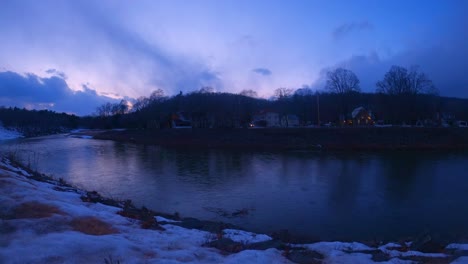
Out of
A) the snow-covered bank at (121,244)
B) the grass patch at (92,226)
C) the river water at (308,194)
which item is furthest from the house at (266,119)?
the grass patch at (92,226)

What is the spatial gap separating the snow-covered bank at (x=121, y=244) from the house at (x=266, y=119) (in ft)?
251

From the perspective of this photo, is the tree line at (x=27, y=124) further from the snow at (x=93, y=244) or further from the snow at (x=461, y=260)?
the snow at (x=461, y=260)

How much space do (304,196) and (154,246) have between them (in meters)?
10.7

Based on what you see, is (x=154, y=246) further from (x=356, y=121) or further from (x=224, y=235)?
(x=356, y=121)

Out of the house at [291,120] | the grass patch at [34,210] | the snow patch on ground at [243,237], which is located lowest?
the snow patch on ground at [243,237]

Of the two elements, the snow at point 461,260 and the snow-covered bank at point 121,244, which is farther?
the snow at point 461,260

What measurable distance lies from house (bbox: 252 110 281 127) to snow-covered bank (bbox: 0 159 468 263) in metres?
76.7

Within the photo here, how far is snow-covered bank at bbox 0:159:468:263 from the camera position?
5430mm

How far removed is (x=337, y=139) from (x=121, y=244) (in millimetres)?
44723

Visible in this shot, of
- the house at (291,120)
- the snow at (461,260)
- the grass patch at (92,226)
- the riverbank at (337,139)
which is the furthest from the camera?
the house at (291,120)

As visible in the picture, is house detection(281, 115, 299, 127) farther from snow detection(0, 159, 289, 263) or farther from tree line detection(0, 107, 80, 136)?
tree line detection(0, 107, 80, 136)

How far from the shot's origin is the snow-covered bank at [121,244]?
543 cm

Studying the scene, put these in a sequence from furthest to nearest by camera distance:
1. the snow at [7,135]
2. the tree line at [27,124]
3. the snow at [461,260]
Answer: the tree line at [27,124]
the snow at [7,135]
the snow at [461,260]

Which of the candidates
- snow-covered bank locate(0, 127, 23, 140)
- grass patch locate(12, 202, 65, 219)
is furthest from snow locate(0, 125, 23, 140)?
grass patch locate(12, 202, 65, 219)
